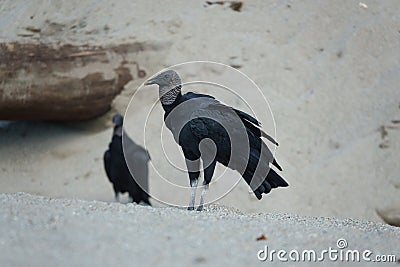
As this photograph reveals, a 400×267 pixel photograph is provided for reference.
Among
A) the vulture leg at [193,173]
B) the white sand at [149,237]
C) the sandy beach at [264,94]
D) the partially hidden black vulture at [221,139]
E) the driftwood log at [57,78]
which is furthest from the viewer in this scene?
the sandy beach at [264,94]

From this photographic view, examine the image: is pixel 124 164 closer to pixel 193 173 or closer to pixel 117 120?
pixel 117 120

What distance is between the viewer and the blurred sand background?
7.39 metres

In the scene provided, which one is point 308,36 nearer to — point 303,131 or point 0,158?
point 303,131

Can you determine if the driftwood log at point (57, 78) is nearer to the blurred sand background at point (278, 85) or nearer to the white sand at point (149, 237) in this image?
the blurred sand background at point (278, 85)

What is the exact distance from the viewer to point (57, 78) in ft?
23.9

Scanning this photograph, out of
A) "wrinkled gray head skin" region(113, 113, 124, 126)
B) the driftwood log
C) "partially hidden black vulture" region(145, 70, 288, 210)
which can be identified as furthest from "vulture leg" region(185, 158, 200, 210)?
the driftwood log

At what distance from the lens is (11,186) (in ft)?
25.1

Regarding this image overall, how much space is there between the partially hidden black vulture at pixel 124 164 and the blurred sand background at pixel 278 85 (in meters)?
0.46

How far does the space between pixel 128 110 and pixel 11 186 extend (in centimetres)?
159

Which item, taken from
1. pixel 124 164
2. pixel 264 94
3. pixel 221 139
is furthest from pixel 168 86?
pixel 264 94

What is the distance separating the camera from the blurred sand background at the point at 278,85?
7391 millimetres

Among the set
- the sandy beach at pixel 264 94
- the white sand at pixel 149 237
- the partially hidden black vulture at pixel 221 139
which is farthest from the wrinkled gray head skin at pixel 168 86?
the sandy beach at pixel 264 94

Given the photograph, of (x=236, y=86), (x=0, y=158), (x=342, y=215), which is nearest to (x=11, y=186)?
(x=0, y=158)

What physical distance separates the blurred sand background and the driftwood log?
178 mm
